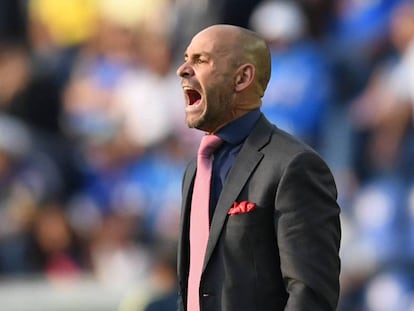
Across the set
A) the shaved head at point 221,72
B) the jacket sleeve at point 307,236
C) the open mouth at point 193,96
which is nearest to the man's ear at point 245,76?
the shaved head at point 221,72

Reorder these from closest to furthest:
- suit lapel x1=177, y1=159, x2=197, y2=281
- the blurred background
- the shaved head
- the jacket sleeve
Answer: the jacket sleeve → the shaved head → suit lapel x1=177, y1=159, x2=197, y2=281 → the blurred background

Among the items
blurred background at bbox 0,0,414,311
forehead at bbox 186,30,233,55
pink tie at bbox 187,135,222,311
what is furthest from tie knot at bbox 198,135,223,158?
blurred background at bbox 0,0,414,311

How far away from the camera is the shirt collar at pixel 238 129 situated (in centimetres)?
304

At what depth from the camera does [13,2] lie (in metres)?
8.65

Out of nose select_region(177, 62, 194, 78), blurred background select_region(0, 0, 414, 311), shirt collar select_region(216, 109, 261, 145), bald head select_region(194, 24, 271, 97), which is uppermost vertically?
bald head select_region(194, 24, 271, 97)

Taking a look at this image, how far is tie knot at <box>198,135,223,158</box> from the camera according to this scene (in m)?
3.06

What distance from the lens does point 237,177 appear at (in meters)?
2.98

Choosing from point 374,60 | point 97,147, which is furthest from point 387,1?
point 97,147

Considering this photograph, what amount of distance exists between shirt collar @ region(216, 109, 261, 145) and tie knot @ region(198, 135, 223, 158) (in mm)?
14

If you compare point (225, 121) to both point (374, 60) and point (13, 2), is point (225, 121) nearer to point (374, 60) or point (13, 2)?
point (374, 60)

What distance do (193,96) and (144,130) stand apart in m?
5.13

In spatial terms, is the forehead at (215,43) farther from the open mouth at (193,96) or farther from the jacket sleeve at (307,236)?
the jacket sleeve at (307,236)

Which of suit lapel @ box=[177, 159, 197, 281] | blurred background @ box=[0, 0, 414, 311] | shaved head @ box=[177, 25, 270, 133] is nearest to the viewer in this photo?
shaved head @ box=[177, 25, 270, 133]

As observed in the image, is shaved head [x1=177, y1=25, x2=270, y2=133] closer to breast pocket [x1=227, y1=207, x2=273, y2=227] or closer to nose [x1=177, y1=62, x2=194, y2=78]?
nose [x1=177, y1=62, x2=194, y2=78]
